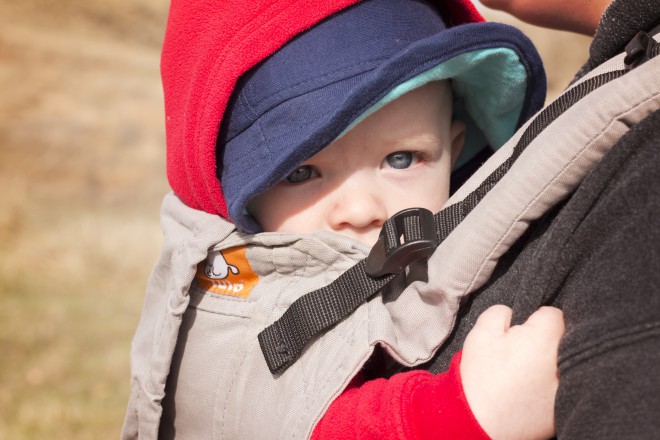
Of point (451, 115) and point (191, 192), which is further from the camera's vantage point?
point (451, 115)

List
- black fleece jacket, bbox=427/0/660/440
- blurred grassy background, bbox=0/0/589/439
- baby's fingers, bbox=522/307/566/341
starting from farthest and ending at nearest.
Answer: blurred grassy background, bbox=0/0/589/439
baby's fingers, bbox=522/307/566/341
black fleece jacket, bbox=427/0/660/440

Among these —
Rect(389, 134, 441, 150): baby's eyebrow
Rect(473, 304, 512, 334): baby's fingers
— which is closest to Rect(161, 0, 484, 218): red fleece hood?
Rect(389, 134, 441, 150): baby's eyebrow

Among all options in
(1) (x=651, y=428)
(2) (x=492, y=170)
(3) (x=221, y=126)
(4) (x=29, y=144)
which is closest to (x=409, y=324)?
(2) (x=492, y=170)

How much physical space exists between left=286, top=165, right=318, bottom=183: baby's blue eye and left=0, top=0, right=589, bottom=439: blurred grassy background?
5.62ft

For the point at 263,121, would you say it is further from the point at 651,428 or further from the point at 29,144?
the point at 29,144

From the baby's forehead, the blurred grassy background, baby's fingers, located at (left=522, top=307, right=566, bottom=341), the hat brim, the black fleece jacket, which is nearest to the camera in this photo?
the black fleece jacket

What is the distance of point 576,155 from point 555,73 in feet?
Result: 17.6

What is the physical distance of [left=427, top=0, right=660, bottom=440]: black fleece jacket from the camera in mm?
634

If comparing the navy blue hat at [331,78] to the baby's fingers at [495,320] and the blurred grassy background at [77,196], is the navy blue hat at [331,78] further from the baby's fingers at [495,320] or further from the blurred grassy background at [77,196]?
the blurred grassy background at [77,196]

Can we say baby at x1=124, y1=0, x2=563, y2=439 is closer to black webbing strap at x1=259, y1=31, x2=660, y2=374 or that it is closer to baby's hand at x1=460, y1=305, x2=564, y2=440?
black webbing strap at x1=259, y1=31, x2=660, y2=374

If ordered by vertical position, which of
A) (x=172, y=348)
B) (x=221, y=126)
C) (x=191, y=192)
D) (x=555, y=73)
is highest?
(x=221, y=126)

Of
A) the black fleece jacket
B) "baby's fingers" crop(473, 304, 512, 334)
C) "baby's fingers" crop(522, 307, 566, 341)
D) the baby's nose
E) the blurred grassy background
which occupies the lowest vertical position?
the blurred grassy background

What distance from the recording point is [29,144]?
4.53 m

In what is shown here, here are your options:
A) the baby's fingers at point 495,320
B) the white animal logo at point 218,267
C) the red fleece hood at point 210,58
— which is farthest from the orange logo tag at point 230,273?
the baby's fingers at point 495,320
